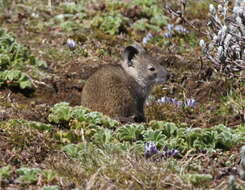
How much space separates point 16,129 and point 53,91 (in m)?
2.67

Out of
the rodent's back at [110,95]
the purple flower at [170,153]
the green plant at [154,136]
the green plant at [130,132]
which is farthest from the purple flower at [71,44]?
the purple flower at [170,153]

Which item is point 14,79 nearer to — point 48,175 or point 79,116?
point 79,116

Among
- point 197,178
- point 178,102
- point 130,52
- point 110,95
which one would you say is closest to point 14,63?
point 130,52

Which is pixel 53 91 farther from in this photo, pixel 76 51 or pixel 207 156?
pixel 207 156

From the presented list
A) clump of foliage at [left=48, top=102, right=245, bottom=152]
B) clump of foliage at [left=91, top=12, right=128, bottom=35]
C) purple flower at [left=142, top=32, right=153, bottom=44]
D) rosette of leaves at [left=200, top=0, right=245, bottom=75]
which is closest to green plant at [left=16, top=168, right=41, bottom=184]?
clump of foliage at [left=48, top=102, right=245, bottom=152]

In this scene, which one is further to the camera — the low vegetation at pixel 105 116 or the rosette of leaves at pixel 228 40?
the rosette of leaves at pixel 228 40

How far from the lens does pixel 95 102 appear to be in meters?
7.08

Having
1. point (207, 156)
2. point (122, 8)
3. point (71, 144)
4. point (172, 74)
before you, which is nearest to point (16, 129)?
point (71, 144)

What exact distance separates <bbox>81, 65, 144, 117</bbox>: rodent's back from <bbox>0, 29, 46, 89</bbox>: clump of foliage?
4.04 feet

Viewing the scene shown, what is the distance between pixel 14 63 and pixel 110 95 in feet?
6.66

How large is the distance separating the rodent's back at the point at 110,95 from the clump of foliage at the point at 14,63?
1233mm

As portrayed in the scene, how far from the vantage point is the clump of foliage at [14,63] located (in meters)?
8.12

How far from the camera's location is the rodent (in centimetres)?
711

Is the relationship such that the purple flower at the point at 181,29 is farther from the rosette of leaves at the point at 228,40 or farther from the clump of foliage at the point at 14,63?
the rosette of leaves at the point at 228,40
